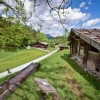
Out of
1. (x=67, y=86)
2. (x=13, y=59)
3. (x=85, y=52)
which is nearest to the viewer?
(x=67, y=86)

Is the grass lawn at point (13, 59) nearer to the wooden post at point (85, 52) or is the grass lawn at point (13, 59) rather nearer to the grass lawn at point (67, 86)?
the wooden post at point (85, 52)

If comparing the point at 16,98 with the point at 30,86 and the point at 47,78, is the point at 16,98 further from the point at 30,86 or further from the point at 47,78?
the point at 47,78

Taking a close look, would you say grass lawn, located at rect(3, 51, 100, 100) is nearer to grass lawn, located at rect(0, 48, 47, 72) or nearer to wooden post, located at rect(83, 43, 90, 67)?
wooden post, located at rect(83, 43, 90, 67)

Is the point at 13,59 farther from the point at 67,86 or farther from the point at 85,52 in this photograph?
the point at 67,86

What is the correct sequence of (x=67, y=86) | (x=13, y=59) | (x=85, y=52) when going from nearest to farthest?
1. (x=67, y=86)
2. (x=85, y=52)
3. (x=13, y=59)

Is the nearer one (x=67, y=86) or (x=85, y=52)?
(x=67, y=86)

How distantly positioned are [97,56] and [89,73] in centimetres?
141

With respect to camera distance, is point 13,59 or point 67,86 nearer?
point 67,86

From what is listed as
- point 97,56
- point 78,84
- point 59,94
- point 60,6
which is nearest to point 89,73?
point 97,56

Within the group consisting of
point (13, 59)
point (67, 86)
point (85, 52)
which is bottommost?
point (13, 59)

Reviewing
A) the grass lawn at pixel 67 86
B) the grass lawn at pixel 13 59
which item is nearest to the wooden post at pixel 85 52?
the grass lawn at pixel 67 86

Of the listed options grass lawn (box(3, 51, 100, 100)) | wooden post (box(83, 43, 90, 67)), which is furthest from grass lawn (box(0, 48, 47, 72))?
grass lawn (box(3, 51, 100, 100))

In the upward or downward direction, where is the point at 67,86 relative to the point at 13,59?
upward

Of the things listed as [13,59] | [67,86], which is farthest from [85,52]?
[13,59]
